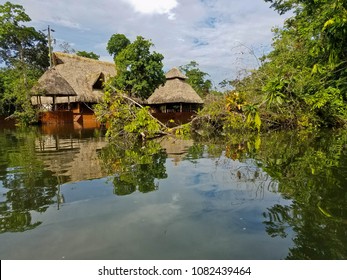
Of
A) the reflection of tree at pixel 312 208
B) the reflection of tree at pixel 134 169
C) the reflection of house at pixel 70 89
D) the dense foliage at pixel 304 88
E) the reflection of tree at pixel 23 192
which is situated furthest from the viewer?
the reflection of house at pixel 70 89

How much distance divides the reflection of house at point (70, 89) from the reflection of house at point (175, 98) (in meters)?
5.60

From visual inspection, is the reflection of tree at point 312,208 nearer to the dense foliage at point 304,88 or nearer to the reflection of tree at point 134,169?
the reflection of tree at point 134,169

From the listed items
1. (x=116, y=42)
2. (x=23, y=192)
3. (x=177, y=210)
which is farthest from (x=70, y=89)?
(x=177, y=210)

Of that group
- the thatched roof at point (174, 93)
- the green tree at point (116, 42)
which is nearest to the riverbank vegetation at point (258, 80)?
the green tree at point (116, 42)

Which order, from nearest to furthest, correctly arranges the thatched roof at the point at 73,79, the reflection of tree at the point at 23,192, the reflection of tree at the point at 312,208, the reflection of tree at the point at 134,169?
the reflection of tree at the point at 312,208 < the reflection of tree at the point at 23,192 < the reflection of tree at the point at 134,169 < the thatched roof at the point at 73,79

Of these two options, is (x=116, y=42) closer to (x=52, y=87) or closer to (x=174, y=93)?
(x=174, y=93)

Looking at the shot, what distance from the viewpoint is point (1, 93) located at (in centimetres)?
2812

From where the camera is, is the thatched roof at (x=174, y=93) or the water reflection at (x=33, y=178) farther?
the thatched roof at (x=174, y=93)

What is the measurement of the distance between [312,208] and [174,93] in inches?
1014

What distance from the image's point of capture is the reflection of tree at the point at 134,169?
4.09 m

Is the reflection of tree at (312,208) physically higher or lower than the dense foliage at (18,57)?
lower

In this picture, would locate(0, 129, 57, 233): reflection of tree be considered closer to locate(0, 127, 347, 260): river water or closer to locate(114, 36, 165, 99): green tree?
locate(0, 127, 347, 260): river water

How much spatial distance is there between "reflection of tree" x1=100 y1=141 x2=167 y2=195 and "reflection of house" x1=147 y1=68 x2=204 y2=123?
19.8 meters

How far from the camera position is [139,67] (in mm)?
24078
